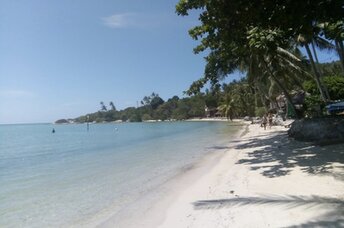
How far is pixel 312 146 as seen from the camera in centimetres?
1353

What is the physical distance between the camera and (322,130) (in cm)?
1439

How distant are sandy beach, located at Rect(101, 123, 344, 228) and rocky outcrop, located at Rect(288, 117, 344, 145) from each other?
2.01 meters

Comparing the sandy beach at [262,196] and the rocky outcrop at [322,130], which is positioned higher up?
the rocky outcrop at [322,130]

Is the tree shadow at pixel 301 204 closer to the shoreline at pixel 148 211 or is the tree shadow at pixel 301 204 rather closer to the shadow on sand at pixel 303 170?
the shadow on sand at pixel 303 170

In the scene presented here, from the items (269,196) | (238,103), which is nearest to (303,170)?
(269,196)

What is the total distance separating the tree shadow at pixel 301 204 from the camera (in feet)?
17.3

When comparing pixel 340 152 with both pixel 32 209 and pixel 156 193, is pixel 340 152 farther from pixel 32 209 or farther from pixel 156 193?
pixel 32 209

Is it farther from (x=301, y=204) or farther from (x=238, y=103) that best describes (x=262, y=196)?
(x=238, y=103)

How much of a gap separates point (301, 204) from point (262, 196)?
1131 millimetres

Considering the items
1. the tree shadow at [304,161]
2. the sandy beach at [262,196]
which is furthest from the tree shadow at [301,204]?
the tree shadow at [304,161]

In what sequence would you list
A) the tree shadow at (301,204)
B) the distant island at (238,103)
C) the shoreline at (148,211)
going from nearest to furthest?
the tree shadow at (301,204)
the shoreline at (148,211)
the distant island at (238,103)

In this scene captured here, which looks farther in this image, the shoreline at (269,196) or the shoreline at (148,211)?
the shoreline at (148,211)

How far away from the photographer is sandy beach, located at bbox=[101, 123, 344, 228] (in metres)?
5.87

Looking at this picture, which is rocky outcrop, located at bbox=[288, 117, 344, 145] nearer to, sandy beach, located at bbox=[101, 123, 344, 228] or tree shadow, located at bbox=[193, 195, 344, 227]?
sandy beach, located at bbox=[101, 123, 344, 228]
